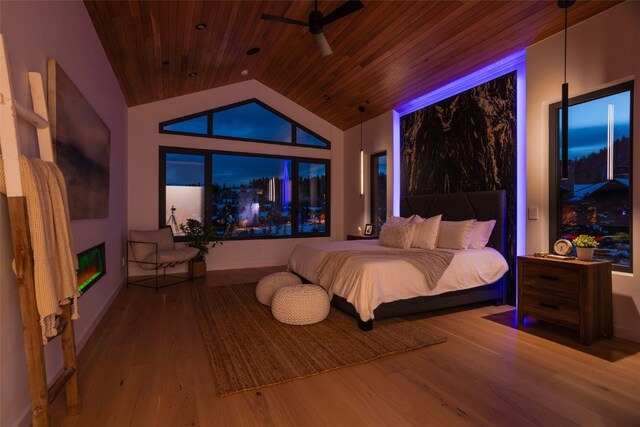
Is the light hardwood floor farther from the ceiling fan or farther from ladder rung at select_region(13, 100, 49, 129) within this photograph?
the ceiling fan

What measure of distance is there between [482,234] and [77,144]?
13.8 feet

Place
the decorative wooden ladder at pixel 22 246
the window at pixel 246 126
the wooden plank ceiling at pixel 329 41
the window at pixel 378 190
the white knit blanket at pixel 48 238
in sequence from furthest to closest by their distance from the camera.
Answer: the window at pixel 378 190, the window at pixel 246 126, the wooden plank ceiling at pixel 329 41, the white knit blanket at pixel 48 238, the decorative wooden ladder at pixel 22 246

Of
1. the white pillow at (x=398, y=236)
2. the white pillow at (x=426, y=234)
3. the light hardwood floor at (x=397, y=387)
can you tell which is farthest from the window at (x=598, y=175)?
the white pillow at (x=398, y=236)

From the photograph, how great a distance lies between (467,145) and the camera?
448 centimetres

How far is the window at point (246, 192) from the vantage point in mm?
5871

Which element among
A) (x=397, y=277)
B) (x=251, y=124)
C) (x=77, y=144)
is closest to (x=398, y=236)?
(x=397, y=277)

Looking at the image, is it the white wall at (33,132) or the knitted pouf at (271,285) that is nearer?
the white wall at (33,132)

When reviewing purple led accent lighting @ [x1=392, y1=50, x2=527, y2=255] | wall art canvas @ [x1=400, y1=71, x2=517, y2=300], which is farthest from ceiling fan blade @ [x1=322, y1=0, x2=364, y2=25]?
wall art canvas @ [x1=400, y1=71, x2=517, y2=300]

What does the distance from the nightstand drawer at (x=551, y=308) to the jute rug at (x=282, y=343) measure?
3.28 ft

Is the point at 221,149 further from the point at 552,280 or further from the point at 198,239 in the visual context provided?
the point at 552,280

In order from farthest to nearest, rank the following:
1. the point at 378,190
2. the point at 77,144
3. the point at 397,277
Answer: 1. the point at 378,190
2. the point at 397,277
3. the point at 77,144

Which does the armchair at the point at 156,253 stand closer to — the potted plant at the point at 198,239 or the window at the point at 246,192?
the potted plant at the point at 198,239

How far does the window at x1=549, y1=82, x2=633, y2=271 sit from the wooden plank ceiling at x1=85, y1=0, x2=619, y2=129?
834 millimetres

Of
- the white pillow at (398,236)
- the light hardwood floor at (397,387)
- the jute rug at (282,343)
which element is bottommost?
the light hardwood floor at (397,387)
